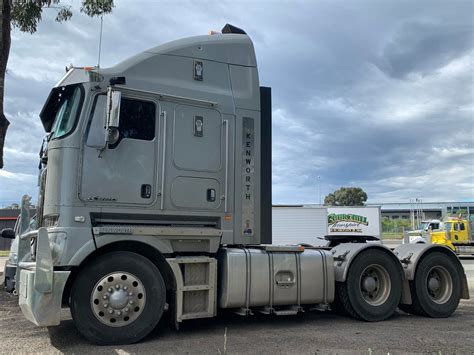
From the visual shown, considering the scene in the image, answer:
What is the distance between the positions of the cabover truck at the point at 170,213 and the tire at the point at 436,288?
108 millimetres

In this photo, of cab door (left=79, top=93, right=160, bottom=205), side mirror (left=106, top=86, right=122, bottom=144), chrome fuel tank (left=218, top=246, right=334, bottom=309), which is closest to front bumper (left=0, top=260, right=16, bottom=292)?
cab door (left=79, top=93, right=160, bottom=205)

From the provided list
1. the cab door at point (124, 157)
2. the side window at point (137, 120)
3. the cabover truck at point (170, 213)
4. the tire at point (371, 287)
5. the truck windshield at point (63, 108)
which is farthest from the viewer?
the tire at point (371, 287)

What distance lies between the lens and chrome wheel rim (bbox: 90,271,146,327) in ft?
18.4

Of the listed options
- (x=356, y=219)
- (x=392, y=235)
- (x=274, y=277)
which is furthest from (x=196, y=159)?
(x=392, y=235)

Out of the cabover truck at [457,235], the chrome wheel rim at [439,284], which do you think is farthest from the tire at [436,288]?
the cabover truck at [457,235]

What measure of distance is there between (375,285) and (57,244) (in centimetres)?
493

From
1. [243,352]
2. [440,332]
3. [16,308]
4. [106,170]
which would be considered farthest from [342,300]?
[16,308]

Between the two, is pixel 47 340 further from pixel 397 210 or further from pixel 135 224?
pixel 397 210

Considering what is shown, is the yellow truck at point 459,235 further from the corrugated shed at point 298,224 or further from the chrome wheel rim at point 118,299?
the chrome wheel rim at point 118,299

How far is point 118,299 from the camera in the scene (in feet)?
18.6

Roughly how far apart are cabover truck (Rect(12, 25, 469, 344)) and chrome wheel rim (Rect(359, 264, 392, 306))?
18mm

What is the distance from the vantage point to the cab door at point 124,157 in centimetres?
586

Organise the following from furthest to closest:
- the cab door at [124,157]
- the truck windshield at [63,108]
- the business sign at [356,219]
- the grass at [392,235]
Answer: the grass at [392,235] → the business sign at [356,219] → the truck windshield at [63,108] → the cab door at [124,157]

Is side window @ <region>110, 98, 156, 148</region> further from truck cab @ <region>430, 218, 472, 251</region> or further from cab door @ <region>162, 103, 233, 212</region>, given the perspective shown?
truck cab @ <region>430, 218, 472, 251</region>
